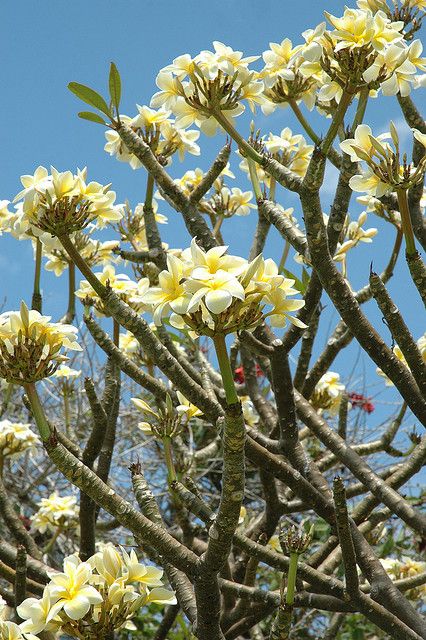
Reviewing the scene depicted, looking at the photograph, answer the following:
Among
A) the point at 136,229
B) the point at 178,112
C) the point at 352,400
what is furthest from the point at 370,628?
the point at 178,112

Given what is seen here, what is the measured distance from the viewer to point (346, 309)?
2.16 metres

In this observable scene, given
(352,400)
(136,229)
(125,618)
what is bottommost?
(125,618)

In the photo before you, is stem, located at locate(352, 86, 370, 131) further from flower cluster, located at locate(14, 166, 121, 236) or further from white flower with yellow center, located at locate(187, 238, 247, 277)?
white flower with yellow center, located at locate(187, 238, 247, 277)

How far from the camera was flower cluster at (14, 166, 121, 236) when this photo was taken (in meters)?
2.02

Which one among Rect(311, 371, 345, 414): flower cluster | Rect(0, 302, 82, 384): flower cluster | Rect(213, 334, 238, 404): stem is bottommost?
Rect(213, 334, 238, 404): stem

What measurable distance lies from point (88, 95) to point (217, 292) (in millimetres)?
990

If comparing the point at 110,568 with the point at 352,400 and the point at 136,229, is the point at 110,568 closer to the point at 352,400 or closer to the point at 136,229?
the point at 136,229

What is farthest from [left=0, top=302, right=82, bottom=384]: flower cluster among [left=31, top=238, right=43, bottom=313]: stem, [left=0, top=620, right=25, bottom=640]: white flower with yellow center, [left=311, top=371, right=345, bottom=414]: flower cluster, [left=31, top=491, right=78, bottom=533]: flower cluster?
[left=31, top=491, right=78, bottom=533]: flower cluster

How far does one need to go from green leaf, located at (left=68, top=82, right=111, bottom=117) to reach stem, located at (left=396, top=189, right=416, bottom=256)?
83cm

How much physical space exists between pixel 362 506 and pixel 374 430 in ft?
13.8

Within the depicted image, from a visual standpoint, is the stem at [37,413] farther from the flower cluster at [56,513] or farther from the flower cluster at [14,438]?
the flower cluster at [56,513]

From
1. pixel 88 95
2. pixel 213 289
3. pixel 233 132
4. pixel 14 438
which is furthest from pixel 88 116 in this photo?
pixel 14 438

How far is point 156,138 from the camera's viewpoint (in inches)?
118

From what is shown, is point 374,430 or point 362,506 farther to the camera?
point 374,430
